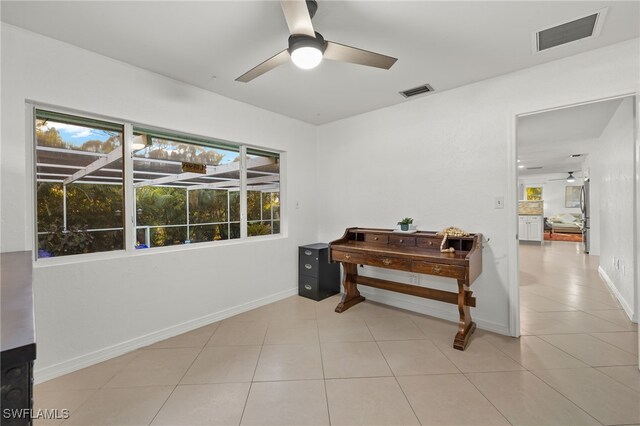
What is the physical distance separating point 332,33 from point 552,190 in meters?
13.4

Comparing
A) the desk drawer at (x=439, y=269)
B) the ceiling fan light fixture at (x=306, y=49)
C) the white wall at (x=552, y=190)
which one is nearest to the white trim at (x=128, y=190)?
the ceiling fan light fixture at (x=306, y=49)

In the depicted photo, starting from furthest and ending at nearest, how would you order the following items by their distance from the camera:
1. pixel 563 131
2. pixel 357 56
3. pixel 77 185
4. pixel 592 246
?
pixel 592 246
pixel 563 131
pixel 77 185
pixel 357 56

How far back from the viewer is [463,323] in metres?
2.61

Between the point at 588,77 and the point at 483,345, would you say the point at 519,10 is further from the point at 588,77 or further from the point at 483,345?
the point at 483,345

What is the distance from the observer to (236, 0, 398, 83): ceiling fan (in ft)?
5.01

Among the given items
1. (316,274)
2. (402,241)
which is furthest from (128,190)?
(402,241)

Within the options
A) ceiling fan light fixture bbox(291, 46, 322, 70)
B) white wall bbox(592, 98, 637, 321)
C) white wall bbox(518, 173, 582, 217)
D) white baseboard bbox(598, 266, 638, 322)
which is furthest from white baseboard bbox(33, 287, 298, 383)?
white wall bbox(518, 173, 582, 217)

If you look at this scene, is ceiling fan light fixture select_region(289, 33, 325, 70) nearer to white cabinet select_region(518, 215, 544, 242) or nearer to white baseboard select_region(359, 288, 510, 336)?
white baseboard select_region(359, 288, 510, 336)

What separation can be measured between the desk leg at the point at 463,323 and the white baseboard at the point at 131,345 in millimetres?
2287

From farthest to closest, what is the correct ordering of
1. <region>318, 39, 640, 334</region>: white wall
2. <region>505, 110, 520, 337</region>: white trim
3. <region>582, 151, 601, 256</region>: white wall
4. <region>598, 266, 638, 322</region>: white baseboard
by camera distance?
<region>582, 151, 601, 256</region>: white wall < <region>598, 266, 638, 322</region>: white baseboard < <region>505, 110, 520, 337</region>: white trim < <region>318, 39, 640, 334</region>: white wall

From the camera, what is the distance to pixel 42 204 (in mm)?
2184

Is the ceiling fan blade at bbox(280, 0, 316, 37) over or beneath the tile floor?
over

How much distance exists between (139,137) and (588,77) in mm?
4137

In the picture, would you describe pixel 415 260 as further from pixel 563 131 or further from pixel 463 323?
pixel 563 131
